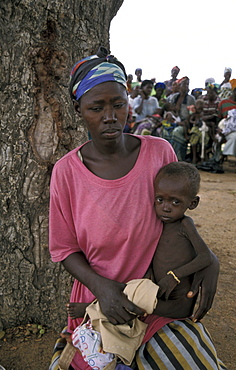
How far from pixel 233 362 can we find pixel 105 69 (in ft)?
6.38

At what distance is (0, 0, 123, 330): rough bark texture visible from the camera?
1.94 m

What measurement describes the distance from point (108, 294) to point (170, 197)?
0.48 meters

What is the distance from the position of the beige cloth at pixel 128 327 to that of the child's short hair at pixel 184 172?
1.46 ft

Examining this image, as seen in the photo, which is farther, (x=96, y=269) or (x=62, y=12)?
(x=62, y=12)

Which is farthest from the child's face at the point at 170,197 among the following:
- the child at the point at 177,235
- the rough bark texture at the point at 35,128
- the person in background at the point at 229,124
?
the person in background at the point at 229,124

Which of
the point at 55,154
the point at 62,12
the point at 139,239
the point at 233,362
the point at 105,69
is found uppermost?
the point at 62,12

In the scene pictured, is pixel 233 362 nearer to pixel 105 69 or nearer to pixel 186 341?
pixel 186 341

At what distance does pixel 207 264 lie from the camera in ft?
4.79

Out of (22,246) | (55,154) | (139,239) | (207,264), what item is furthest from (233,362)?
(55,154)

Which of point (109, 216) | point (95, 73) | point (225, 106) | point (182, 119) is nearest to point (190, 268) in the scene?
point (109, 216)

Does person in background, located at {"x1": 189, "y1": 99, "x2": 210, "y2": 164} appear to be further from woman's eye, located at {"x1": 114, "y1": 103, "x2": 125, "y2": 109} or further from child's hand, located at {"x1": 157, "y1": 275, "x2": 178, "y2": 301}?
child's hand, located at {"x1": 157, "y1": 275, "x2": 178, "y2": 301}

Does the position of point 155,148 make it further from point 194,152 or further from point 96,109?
point 194,152

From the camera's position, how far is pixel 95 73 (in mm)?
1442

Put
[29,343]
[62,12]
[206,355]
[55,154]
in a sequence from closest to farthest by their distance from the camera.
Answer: [206,355], [62,12], [55,154], [29,343]
